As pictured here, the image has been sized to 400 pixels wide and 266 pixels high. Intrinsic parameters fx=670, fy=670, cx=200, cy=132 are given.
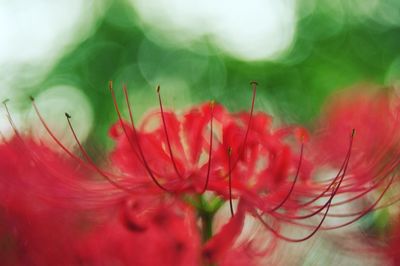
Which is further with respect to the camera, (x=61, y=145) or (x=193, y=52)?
(x=193, y=52)

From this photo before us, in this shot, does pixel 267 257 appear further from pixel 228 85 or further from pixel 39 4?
pixel 39 4

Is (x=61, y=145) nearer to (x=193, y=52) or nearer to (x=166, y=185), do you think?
(x=166, y=185)

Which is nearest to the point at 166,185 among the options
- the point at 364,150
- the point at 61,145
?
the point at 61,145

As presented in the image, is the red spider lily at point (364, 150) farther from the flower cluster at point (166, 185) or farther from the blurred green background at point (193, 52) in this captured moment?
the blurred green background at point (193, 52)

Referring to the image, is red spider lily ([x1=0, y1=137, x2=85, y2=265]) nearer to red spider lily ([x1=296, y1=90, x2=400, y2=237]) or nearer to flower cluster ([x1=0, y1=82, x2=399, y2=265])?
flower cluster ([x1=0, y1=82, x2=399, y2=265])

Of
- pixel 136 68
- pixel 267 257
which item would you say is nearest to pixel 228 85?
pixel 136 68

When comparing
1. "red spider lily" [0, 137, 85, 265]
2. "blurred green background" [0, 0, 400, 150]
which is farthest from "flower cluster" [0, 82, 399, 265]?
"blurred green background" [0, 0, 400, 150]

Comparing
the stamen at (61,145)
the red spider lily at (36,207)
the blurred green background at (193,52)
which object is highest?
the blurred green background at (193,52)

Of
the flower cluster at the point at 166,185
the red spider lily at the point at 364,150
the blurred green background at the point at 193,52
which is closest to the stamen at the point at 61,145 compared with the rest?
the flower cluster at the point at 166,185
